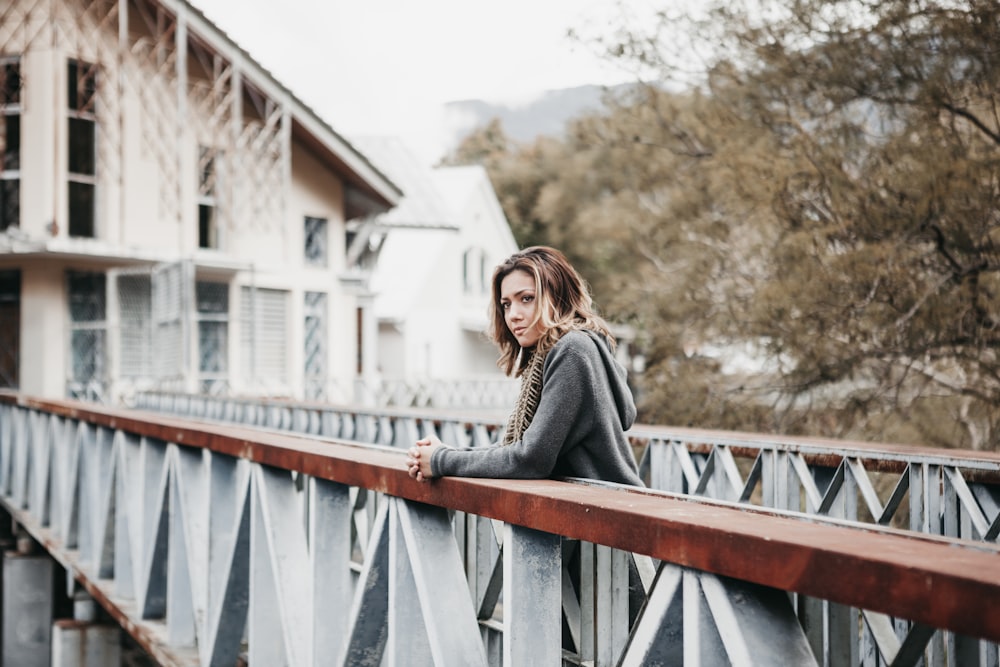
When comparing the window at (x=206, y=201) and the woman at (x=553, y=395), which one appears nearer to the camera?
the woman at (x=553, y=395)

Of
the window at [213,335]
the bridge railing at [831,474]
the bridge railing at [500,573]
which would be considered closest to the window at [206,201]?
the window at [213,335]

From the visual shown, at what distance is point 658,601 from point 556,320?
121 centimetres

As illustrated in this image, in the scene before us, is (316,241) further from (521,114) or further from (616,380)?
(521,114)

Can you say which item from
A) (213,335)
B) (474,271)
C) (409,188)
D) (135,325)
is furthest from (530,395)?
(474,271)

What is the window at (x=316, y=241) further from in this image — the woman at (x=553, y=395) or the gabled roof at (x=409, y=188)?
the woman at (x=553, y=395)

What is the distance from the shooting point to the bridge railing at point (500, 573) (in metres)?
1.66

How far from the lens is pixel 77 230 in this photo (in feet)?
59.2

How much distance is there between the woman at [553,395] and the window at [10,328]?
1649 centimetres

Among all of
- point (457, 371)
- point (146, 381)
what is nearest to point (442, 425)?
point (146, 381)

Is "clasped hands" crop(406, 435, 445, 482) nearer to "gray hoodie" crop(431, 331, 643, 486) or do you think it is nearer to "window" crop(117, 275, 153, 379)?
"gray hoodie" crop(431, 331, 643, 486)

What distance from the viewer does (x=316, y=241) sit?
76.4 feet

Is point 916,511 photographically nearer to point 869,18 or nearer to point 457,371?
point 869,18

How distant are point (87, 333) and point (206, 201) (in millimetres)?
3705

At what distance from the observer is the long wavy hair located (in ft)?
10.00
